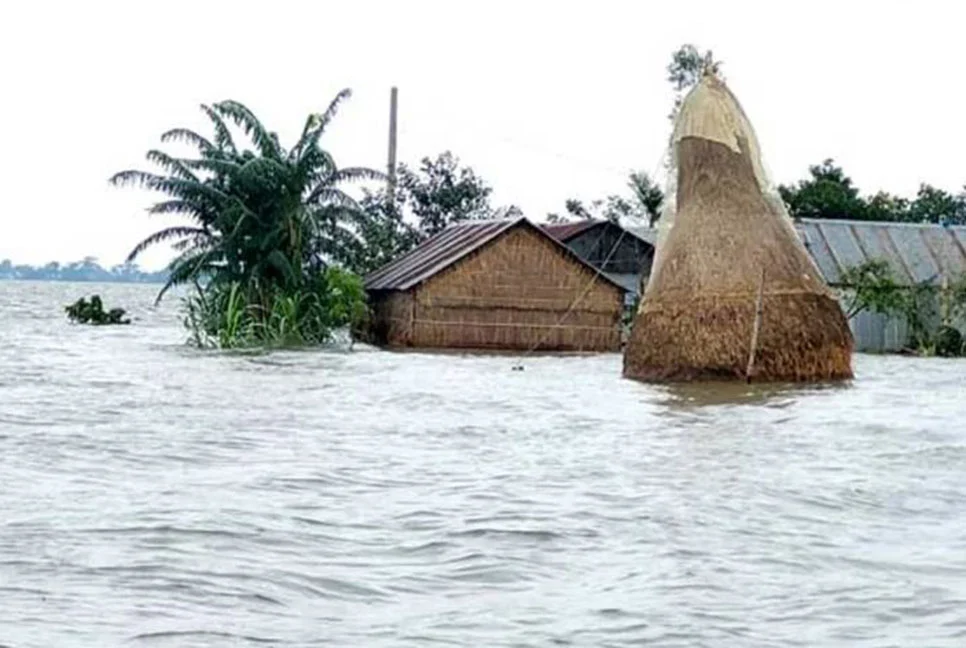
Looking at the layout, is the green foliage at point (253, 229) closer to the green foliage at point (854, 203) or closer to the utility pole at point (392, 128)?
the utility pole at point (392, 128)

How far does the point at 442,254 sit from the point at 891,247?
33.4 feet

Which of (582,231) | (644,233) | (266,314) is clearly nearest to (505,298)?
(266,314)

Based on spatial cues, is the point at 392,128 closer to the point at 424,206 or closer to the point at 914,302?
the point at 424,206

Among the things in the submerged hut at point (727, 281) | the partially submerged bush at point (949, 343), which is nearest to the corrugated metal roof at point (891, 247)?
the partially submerged bush at point (949, 343)

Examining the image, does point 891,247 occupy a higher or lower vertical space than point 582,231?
lower

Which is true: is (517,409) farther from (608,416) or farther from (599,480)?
(599,480)

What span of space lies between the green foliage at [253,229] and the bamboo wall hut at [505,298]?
62.5 inches

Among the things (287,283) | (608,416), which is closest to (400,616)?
(608,416)

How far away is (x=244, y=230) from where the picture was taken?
1128 inches

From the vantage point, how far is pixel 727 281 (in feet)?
62.4

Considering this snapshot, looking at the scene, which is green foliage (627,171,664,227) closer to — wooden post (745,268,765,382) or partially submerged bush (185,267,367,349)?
partially submerged bush (185,267,367,349)

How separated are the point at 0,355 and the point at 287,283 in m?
6.07

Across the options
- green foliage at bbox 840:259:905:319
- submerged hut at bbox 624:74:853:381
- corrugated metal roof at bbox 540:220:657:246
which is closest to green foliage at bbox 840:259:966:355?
green foliage at bbox 840:259:905:319

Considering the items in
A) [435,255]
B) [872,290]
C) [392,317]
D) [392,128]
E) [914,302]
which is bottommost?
[392,317]
